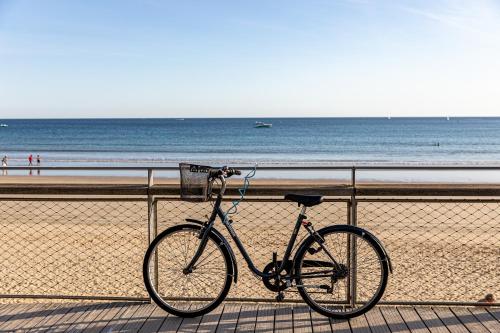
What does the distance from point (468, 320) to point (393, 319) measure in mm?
451

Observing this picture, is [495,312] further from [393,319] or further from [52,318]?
[52,318]

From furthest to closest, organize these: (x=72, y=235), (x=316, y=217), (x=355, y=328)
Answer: (x=316, y=217) → (x=72, y=235) → (x=355, y=328)

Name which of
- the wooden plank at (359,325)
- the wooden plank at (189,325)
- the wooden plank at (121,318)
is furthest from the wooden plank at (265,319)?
the wooden plank at (121,318)

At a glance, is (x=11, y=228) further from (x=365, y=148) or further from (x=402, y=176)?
(x=365, y=148)

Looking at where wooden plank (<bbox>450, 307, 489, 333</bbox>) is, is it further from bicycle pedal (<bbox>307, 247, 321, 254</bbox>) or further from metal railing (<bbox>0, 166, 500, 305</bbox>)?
bicycle pedal (<bbox>307, 247, 321, 254</bbox>)

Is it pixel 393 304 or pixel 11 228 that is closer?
pixel 393 304

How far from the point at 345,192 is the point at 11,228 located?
7061 millimetres

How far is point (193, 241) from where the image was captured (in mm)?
4020

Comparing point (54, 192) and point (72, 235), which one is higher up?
point (54, 192)

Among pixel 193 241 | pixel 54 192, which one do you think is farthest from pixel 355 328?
pixel 54 192

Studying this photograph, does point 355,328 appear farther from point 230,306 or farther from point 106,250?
point 106,250

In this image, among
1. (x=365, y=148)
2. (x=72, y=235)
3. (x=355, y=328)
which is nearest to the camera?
(x=355, y=328)

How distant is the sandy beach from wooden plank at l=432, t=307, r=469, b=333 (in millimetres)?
1933

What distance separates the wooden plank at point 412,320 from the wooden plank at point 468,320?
0.83 ft
